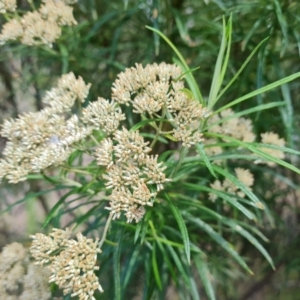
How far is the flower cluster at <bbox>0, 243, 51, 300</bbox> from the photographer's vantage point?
0.83 meters

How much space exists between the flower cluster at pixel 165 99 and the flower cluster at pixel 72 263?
0.65ft

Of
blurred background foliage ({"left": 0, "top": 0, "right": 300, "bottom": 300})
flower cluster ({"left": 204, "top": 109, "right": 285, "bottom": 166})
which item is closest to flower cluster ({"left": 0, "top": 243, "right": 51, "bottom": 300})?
blurred background foliage ({"left": 0, "top": 0, "right": 300, "bottom": 300})

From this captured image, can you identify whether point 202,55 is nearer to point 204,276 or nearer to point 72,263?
point 204,276

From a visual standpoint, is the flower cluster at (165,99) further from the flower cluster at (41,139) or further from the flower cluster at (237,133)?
the flower cluster at (237,133)

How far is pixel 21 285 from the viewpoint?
892 mm

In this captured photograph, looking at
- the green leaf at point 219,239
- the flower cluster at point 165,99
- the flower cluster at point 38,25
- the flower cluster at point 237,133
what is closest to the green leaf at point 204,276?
the green leaf at point 219,239

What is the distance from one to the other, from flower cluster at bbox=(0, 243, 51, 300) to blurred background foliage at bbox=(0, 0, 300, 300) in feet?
0.50

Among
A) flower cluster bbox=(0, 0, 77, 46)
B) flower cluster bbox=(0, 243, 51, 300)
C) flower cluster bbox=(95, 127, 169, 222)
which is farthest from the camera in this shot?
flower cluster bbox=(0, 0, 77, 46)

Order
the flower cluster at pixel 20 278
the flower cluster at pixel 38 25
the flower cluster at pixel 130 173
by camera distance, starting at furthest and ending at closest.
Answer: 1. the flower cluster at pixel 38 25
2. the flower cluster at pixel 20 278
3. the flower cluster at pixel 130 173

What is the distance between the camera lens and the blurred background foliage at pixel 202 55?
1.00 m

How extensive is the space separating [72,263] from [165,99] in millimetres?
254

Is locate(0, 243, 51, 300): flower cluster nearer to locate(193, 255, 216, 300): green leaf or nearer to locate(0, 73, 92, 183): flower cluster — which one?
locate(0, 73, 92, 183): flower cluster

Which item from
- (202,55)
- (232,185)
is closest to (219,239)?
(232,185)

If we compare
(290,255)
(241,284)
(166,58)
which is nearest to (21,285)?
(166,58)
